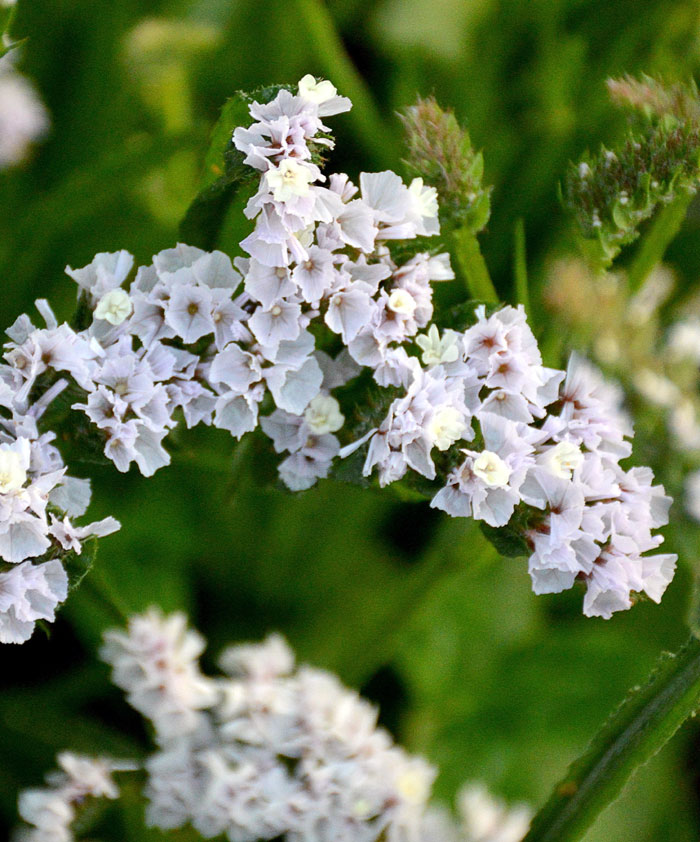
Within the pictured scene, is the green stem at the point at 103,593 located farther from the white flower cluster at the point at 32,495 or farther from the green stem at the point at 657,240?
the green stem at the point at 657,240

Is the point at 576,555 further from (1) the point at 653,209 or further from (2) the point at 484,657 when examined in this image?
(2) the point at 484,657

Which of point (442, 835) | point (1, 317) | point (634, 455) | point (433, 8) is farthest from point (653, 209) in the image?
point (433, 8)

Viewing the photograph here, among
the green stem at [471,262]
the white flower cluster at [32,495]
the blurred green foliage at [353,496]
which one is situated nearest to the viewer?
the white flower cluster at [32,495]

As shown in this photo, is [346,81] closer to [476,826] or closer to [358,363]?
[358,363]

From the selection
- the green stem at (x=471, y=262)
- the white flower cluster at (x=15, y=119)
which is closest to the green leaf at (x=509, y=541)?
the green stem at (x=471, y=262)

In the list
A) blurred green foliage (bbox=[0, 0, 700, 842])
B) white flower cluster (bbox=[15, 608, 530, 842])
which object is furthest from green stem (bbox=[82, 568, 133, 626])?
blurred green foliage (bbox=[0, 0, 700, 842])

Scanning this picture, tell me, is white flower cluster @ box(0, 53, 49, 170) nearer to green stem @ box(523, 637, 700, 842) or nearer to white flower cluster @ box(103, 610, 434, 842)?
white flower cluster @ box(103, 610, 434, 842)
